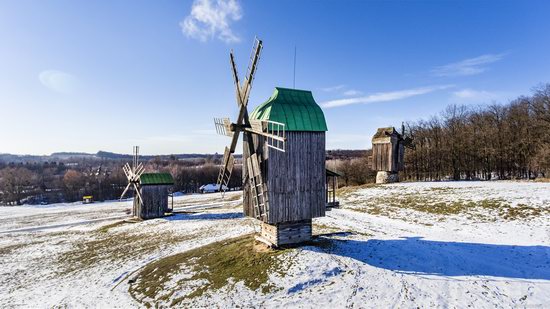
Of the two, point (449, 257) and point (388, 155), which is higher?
point (388, 155)

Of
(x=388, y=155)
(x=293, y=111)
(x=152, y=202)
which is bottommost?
(x=152, y=202)

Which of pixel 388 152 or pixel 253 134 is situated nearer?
pixel 253 134

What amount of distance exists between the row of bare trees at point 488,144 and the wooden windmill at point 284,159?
4042cm

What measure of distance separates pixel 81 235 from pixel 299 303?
3133cm

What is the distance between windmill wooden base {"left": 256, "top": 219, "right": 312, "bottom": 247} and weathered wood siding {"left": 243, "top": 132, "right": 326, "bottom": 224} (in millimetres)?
653

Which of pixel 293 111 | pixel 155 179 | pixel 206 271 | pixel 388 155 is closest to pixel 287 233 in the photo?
pixel 206 271

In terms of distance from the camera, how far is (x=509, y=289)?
1400 cm

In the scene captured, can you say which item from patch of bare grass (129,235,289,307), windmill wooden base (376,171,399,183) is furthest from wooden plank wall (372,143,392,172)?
patch of bare grass (129,235,289,307)

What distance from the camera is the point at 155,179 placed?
41.2 metres

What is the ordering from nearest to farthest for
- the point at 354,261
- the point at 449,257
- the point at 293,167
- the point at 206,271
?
1. the point at 354,261
2. the point at 449,257
3. the point at 206,271
4. the point at 293,167

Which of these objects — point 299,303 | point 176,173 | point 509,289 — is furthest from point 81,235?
point 176,173

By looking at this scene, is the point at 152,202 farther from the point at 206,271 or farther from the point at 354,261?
the point at 354,261

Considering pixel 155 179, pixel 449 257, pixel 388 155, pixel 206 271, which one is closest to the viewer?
pixel 449 257

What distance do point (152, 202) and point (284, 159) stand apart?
2834 cm
